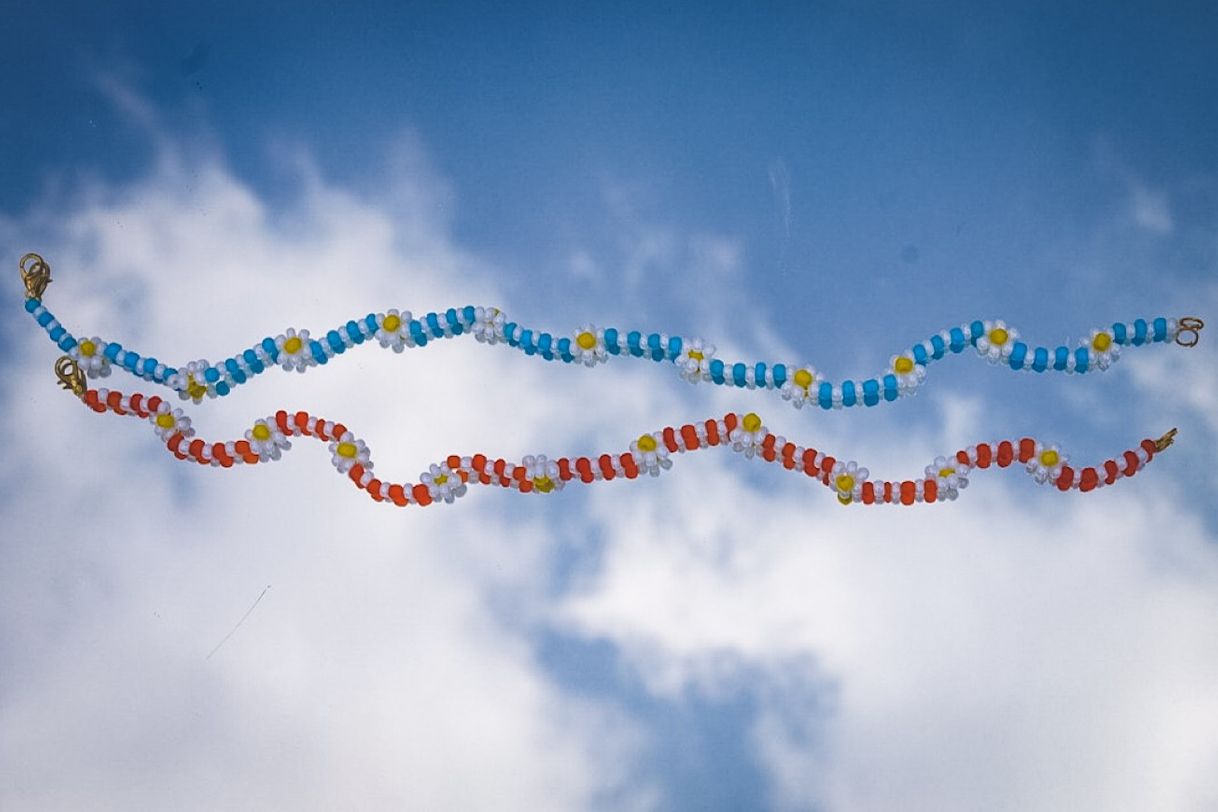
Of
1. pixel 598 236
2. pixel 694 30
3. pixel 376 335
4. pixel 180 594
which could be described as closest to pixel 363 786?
pixel 180 594

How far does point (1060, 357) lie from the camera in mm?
2891

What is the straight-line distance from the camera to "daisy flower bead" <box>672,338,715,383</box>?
115 inches

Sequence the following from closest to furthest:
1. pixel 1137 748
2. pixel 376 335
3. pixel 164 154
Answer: pixel 1137 748 < pixel 376 335 < pixel 164 154

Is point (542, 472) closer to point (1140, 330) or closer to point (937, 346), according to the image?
point (937, 346)

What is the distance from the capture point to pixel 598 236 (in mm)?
3131

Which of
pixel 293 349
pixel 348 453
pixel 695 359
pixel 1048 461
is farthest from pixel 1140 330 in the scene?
pixel 293 349

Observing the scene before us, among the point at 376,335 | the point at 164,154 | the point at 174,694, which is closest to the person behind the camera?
the point at 174,694

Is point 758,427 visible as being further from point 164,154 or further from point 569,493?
point 164,154

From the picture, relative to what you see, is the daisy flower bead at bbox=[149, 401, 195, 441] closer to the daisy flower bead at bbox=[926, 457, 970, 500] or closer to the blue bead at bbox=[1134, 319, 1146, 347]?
the daisy flower bead at bbox=[926, 457, 970, 500]

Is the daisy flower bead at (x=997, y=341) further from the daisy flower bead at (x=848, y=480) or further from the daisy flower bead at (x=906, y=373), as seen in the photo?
the daisy flower bead at (x=848, y=480)

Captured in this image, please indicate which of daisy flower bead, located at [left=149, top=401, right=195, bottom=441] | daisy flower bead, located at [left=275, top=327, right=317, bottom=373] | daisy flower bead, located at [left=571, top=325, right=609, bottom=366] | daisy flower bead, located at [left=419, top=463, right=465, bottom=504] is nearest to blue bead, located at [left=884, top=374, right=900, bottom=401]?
daisy flower bead, located at [left=571, top=325, right=609, bottom=366]

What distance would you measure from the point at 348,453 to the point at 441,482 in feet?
0.97

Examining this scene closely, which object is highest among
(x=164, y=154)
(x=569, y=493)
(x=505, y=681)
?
(x=164, y=154)

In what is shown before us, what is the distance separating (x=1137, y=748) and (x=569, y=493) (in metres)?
1.72
